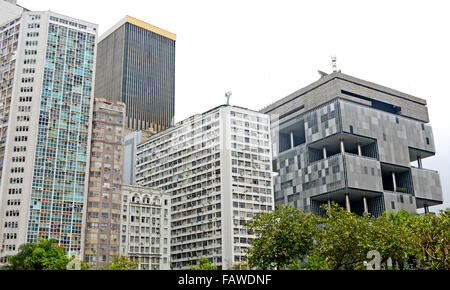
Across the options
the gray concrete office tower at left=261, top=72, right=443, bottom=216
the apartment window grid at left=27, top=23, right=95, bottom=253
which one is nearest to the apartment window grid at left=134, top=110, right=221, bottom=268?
the gray concrete office tower at left=261, top=72, right=443, bottom=216

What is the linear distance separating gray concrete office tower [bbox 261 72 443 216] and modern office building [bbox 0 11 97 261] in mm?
56141

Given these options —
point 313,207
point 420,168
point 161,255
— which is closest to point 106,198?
point 161,255

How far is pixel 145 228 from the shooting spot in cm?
11856

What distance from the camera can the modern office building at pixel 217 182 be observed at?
120m

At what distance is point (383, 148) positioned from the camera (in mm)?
132250

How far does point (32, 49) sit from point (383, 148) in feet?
310

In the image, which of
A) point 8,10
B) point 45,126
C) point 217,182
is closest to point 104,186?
point 45,126

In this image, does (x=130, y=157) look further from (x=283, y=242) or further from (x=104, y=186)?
(x=283, y=242)

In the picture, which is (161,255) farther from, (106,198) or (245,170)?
(245,170)

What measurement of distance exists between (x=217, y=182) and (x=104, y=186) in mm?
29948

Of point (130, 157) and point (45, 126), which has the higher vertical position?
point (130, 157)

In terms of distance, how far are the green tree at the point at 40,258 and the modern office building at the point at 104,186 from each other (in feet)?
58.1

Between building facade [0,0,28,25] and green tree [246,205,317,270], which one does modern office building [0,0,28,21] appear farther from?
green tree [246,205,317,270]

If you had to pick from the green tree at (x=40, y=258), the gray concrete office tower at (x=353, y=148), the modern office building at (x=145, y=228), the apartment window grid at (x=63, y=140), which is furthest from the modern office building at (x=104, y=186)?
the gray concrete office tower at (x=353, y=148)
